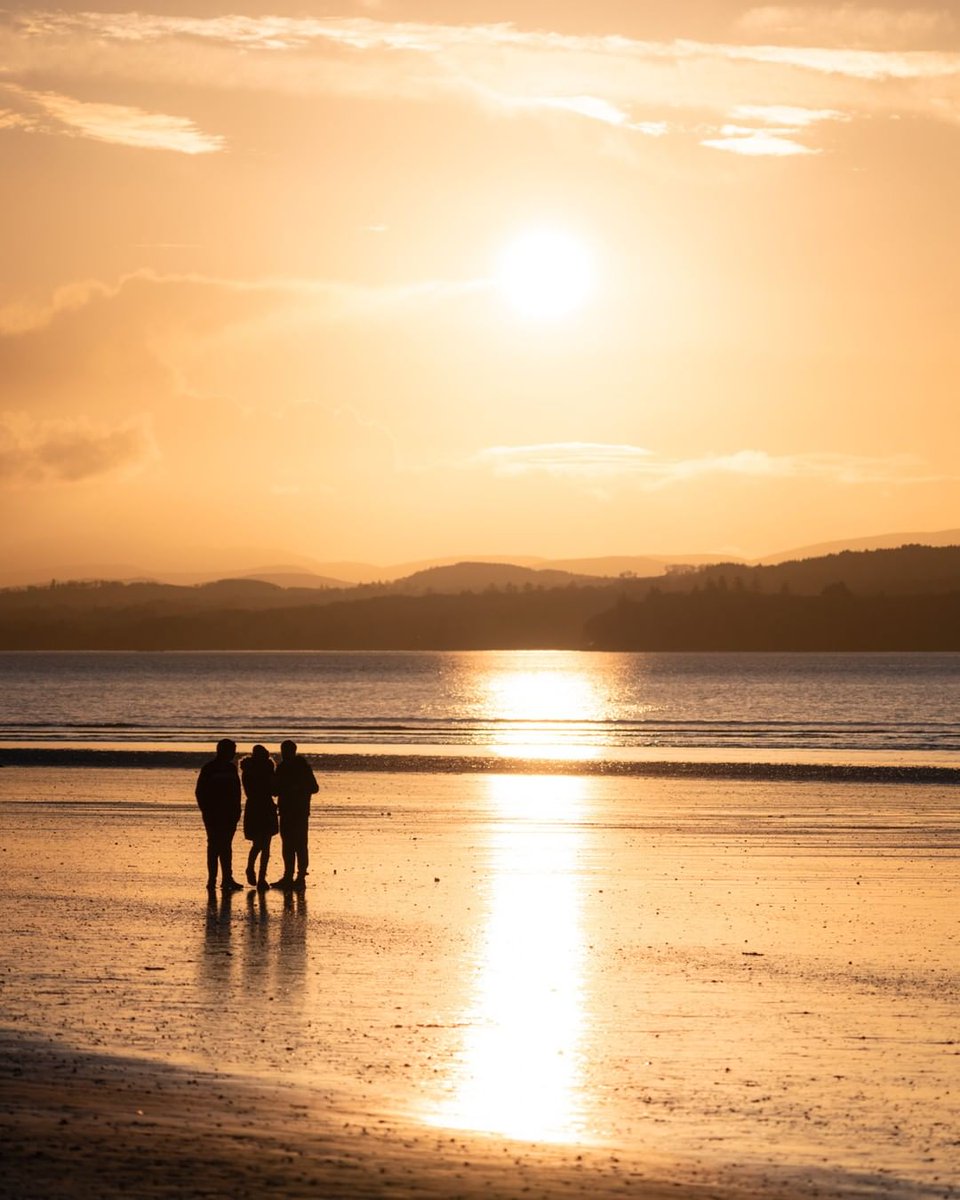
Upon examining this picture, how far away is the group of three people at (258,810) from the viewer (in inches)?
881

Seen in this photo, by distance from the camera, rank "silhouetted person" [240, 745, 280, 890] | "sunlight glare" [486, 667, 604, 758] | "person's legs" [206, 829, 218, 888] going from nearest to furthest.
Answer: "person's legs" [206, 829, 218, 888], "silhouetted person" [240, 745, 280, 890], "sunlight glare" [486, 667, 604, 758]

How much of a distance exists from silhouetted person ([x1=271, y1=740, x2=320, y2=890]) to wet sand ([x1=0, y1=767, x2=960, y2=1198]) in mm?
580

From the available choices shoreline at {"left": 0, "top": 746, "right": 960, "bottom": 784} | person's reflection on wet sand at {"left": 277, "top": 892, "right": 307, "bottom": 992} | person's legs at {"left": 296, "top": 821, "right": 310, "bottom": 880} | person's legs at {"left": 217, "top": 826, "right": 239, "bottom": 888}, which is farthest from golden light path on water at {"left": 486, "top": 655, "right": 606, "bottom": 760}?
person's reflection on wet sand at {"left": 277, "top": 892, "right": 307, "bottom": 992}

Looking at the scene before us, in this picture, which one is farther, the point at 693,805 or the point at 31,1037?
the point at 693,805

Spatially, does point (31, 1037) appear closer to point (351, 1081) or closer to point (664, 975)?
point (351, 1081)

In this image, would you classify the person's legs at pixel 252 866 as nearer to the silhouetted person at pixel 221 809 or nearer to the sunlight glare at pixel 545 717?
the silhouetted person at pixel 221 809

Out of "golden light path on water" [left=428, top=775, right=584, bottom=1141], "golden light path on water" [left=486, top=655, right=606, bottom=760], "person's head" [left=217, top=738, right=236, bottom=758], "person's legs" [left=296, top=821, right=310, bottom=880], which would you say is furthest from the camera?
"golden light path on water" [left=486, top=655, right=606, bottom=760]

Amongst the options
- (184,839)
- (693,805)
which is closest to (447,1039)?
(184,839)

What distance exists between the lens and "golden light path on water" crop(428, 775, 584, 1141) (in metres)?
11.1

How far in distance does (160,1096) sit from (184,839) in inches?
715

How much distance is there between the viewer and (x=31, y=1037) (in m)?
12.9

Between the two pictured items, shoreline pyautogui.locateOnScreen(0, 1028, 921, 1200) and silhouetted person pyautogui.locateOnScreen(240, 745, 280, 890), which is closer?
shoreline pyautogui.locateOnScreen(0, 1028, 921, 1200)

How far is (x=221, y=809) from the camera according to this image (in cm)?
2256

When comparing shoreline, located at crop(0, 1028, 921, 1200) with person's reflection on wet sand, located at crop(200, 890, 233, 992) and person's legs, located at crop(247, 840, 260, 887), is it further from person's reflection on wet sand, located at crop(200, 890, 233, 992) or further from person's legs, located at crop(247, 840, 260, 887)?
person's legs, located at crop(247, 840, 260, 887)
